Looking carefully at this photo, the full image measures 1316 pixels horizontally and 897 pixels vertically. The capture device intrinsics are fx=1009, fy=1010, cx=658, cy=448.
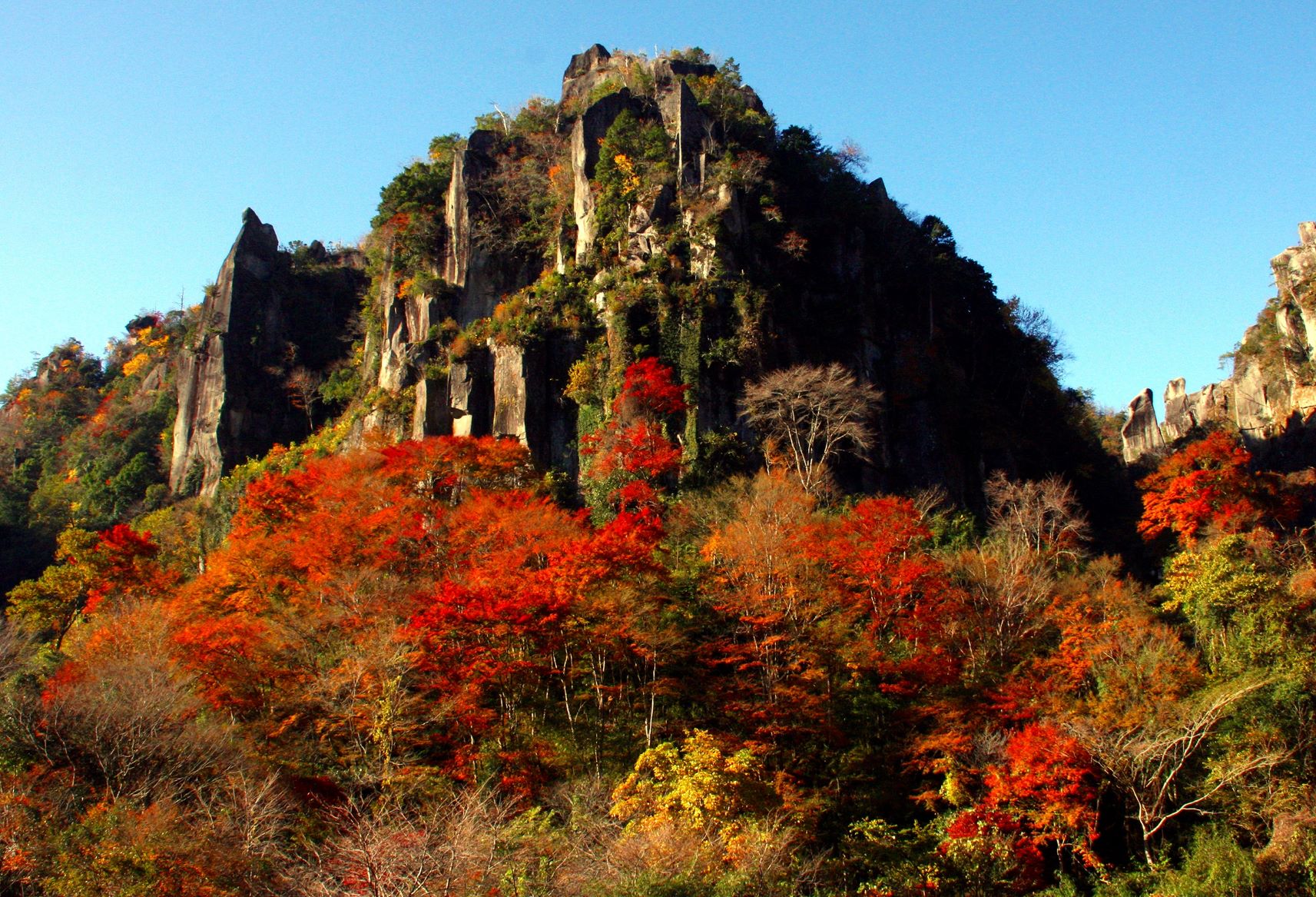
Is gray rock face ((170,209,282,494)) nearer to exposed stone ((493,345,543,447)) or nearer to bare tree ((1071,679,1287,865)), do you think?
exposed stone ((493,345,543,447))

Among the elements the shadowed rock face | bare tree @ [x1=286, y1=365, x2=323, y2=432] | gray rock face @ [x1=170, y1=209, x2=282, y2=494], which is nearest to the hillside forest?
gray rock face @ [x1=170, y1=209, x2=282, y2=494]

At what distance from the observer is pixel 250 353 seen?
5428cm

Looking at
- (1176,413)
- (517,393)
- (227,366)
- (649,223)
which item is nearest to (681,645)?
(517,393)

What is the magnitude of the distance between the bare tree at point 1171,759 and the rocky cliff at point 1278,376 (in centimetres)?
2829

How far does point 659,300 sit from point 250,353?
89.0ft

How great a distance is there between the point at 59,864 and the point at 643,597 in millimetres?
12628

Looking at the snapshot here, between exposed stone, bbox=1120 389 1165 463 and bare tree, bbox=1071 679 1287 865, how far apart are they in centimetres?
3699

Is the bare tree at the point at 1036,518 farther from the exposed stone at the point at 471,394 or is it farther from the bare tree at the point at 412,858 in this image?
the bare tree at the point at 412,858

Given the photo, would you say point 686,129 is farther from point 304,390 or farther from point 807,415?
point 304,390

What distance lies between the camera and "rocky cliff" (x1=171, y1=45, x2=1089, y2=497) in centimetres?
3809

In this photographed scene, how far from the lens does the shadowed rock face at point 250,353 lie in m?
51.3

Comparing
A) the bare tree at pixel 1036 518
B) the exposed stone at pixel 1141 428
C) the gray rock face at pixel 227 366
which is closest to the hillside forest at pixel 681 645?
the bare tree at pixel 1036 518

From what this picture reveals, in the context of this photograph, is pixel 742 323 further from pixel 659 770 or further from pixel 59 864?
pixel 59 864

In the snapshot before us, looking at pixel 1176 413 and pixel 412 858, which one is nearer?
pixel 412 858
